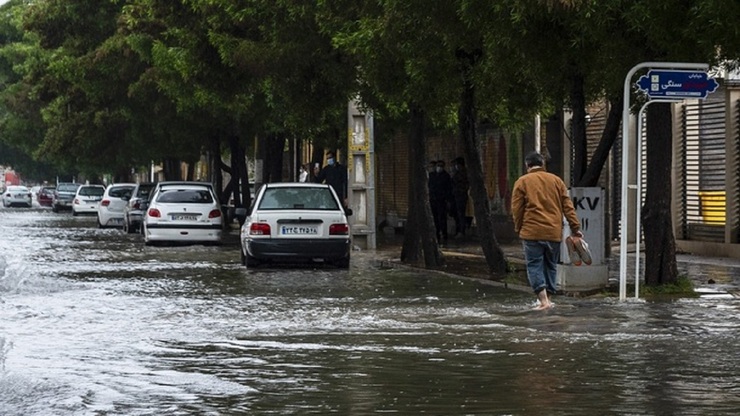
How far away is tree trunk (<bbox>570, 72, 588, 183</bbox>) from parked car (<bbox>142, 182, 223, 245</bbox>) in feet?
49.1

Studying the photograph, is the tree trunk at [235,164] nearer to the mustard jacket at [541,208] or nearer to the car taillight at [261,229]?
the car taillight at [261,229]

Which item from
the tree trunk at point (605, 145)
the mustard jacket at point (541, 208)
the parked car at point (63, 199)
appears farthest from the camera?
A: the parked car at point (63, 199)

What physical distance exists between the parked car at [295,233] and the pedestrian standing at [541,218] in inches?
318

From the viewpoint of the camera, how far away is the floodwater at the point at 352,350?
970 cm

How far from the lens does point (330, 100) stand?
96.8 feet

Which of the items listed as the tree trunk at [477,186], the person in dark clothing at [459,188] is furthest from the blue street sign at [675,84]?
the person in dark clothing at [459,188]

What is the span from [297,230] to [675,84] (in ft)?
29.2

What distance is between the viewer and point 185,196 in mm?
34094

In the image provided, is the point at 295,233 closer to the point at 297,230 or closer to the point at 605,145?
the point at 297,230

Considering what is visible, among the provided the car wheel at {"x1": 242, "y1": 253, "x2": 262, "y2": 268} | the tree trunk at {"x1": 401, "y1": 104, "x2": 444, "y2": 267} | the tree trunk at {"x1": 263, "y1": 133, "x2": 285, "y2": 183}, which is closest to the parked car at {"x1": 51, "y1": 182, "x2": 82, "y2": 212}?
the tree trunk at {"x1": 263, "y1": 133, "x2": 285, "y2": 183}

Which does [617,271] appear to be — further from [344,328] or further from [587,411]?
[587,411]

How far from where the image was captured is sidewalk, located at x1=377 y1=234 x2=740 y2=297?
20172 millimetres

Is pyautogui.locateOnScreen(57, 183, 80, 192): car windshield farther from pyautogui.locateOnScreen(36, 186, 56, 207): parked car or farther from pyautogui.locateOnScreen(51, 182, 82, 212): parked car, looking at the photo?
pyautogui.locateOnScreen(36, 186, 56, 207): parked car

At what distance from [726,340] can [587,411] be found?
4.31 meters
